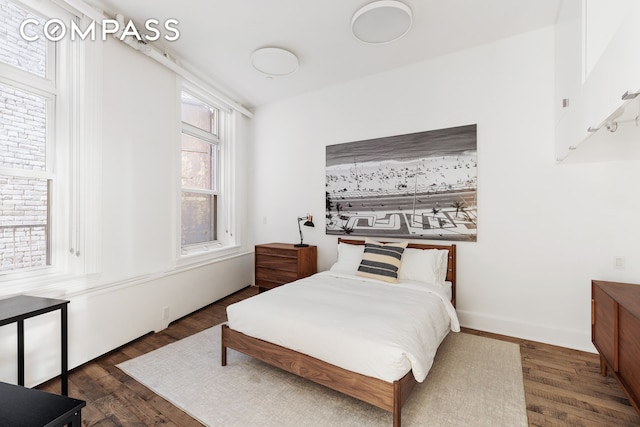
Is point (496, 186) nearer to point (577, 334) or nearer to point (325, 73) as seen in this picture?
point (577, 334)

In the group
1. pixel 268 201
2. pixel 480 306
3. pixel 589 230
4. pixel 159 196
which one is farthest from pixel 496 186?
pixel 159 196

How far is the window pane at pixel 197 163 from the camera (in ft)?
11.3

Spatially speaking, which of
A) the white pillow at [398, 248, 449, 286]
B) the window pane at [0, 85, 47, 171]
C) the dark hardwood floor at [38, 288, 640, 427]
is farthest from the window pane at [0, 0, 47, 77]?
the white pillow at [398, 248, 449, 286]

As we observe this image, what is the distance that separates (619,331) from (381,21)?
2.72 metres

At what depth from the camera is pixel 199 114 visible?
3.67m

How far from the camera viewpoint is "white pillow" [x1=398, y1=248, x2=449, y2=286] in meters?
2.66

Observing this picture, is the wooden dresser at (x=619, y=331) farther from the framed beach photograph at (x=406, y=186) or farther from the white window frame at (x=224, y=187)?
the white window frame at (x=224, y=187)

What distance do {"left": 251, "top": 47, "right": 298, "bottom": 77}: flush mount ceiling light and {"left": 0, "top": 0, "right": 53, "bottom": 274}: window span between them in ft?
5.44

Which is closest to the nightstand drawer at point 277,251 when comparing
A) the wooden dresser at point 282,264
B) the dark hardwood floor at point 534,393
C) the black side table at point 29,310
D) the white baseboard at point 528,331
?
the wooden dresser at point 282,264

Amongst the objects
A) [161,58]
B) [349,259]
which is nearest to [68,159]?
[161,58]

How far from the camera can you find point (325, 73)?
3350 mm

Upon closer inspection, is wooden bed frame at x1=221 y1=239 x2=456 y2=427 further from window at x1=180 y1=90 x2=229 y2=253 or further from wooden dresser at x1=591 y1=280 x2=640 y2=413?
window at x1=180 y1=90 x2=229 y2=253

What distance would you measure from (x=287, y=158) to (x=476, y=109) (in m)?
2.45

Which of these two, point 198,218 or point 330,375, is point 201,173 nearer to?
point 198,218
